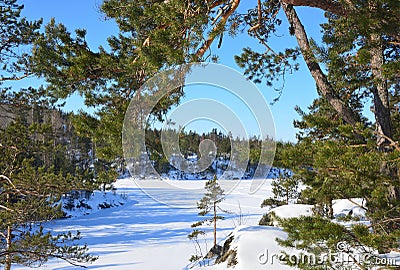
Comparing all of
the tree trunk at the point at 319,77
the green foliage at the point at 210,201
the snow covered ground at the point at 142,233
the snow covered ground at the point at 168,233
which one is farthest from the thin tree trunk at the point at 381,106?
the green foliage at the point at 210,201

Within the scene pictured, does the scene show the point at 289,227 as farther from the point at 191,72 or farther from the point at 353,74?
the point at 353,74

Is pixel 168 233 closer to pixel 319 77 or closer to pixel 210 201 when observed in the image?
pixel 210 201

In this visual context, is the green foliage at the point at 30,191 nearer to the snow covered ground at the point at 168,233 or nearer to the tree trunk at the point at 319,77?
the snow covered ground at the point at 168,233

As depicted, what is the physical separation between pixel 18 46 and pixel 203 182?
377cm

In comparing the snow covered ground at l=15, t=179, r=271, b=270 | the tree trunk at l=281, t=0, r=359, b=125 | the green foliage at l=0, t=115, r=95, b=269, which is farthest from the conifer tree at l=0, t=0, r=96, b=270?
the tree trunk at l=281, t=0, r=359, b=125

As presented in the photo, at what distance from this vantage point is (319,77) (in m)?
3.37

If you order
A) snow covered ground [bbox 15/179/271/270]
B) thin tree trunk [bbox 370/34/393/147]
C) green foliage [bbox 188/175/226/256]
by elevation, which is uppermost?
thin tree trunk [bbox 370/34/393/147]

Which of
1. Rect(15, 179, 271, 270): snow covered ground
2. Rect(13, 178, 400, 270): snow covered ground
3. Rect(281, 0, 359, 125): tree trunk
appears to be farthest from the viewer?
Rect(15, 179, 271, 270): snow covered ground

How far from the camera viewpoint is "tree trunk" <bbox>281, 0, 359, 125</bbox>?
320 centimetres

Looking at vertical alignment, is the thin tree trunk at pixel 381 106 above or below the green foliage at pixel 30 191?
above

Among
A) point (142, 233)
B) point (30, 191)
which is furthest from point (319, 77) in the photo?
point (142, 233)

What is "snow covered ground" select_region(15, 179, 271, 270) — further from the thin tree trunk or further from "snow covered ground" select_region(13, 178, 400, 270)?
the thin tree trunk

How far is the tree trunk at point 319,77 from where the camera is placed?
3199 mm

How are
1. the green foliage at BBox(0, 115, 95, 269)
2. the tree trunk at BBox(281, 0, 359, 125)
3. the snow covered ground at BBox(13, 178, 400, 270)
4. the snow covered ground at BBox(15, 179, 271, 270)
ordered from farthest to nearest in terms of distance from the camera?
the snow covered ground at BBox(15, 179, 271, 270), the green foliage at BBox(0, 115, 95, 269), the snow covered ground at BBox(13, 178, 400, 270), the tree trunk at BBox(281, 0, 359, 125)
